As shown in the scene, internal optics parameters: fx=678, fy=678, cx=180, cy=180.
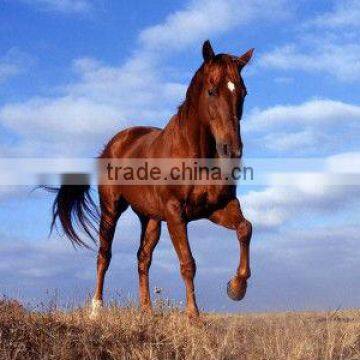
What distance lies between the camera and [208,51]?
8.59 metres

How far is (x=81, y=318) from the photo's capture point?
8.51m

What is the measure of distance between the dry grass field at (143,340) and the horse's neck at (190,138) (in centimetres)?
213

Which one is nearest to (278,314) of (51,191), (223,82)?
(51,191)

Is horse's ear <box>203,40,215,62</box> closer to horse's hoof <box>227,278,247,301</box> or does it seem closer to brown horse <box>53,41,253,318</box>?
brown horse <box>53,41,253,318</box>

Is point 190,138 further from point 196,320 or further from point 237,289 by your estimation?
point 196,320

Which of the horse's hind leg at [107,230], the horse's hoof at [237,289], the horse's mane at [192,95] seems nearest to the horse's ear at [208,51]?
the horse's mane at [192,95]

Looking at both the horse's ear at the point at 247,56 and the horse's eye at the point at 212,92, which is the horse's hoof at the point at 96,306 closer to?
the horse's eye at the point at 212,92

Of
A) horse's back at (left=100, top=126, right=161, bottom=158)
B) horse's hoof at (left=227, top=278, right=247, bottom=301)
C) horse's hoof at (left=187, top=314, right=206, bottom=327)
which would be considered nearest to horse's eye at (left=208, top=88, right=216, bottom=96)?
horse's hoof at (left=227, top=278, right=247, bottom=301)

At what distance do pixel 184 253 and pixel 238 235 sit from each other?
750 millimetres

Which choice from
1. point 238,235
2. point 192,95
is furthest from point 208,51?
point 238,235

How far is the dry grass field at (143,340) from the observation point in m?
7.12

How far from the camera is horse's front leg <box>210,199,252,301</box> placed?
8.62 metres

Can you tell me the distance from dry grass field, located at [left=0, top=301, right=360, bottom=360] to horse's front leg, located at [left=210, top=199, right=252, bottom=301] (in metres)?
0.51

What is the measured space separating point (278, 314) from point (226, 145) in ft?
23.7
